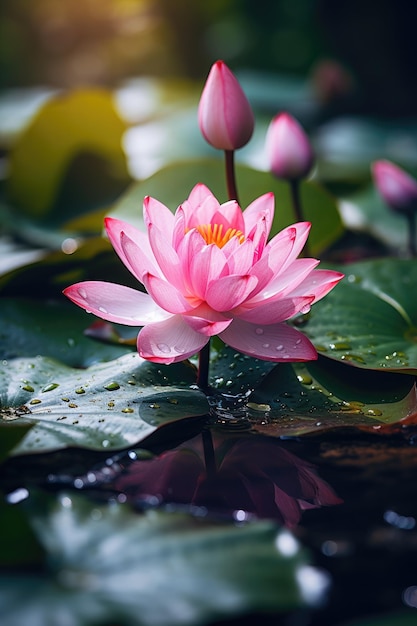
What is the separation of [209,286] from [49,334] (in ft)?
1.24

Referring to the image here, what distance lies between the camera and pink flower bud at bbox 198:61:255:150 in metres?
1.07

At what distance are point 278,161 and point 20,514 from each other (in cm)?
87

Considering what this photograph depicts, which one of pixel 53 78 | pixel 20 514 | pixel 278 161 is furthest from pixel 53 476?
pixel 53 78

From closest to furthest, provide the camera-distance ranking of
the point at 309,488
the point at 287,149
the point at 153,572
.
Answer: the point at 153,572 → the point at 309,488 → the point at 287,149

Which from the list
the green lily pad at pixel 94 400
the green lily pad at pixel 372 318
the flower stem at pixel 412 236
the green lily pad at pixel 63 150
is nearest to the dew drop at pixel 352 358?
the green lily pad at pixel 372 318

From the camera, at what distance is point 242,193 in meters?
1.45

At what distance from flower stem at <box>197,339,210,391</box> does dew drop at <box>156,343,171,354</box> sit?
3.0 inches

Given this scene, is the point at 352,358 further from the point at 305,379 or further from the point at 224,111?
the point at 224,111

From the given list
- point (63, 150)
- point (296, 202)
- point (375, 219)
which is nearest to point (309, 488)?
point (296, 202)

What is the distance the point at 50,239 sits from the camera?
1.66 meters

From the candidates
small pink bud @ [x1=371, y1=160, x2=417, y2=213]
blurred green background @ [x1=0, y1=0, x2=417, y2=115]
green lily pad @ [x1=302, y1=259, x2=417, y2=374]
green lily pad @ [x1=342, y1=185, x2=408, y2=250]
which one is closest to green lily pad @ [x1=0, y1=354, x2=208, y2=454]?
green lily pad @ [x1=302, y1=259, x2=417, y2=374]

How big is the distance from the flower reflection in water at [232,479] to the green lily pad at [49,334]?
280 millimetres

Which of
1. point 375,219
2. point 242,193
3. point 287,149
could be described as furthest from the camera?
point 375,219

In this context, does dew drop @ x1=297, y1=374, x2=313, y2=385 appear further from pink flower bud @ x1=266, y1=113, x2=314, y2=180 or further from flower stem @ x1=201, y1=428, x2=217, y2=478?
pink flower bud @ x1=266, y1=113, x2=314, y2=180
